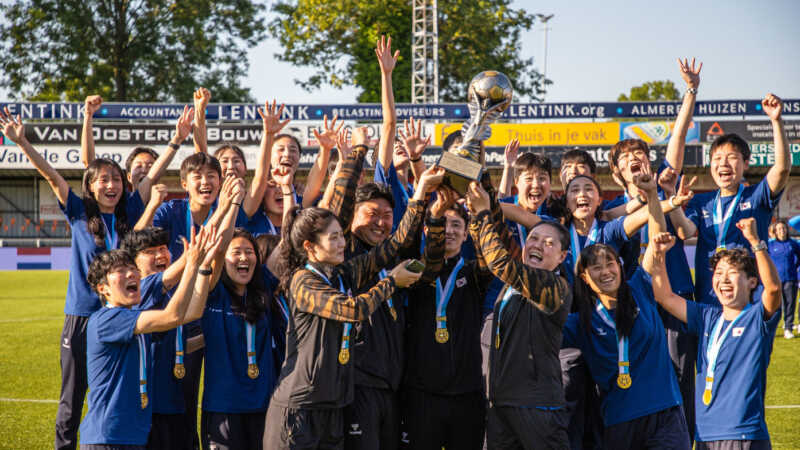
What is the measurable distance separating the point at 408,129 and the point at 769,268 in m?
2.28

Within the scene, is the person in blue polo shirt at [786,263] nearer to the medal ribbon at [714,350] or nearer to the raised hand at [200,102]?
the medal ribbon at [714,350]

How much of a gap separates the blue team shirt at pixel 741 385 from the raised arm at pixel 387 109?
7.89 ft

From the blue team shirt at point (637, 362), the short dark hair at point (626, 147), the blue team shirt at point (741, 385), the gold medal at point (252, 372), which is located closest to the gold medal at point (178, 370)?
the gold medal at point (252, 372)

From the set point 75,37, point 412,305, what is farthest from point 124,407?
point 75,37

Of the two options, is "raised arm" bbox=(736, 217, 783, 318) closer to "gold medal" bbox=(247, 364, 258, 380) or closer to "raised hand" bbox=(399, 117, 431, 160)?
"raised hand" bbox=(399, 117, 431, 160)

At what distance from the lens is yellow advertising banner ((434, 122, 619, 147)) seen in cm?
2933

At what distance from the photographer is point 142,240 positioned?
4723 mm

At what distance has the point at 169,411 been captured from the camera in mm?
4688

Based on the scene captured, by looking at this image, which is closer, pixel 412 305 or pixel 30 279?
pixel 412 305

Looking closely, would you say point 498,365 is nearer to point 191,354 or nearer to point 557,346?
point 557,346

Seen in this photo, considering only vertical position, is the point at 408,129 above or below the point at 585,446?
above

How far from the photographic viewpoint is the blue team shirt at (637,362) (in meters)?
4.31

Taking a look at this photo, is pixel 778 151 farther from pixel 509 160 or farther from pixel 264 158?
pixel 264 158

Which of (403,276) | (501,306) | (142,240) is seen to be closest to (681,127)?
(501,306)
